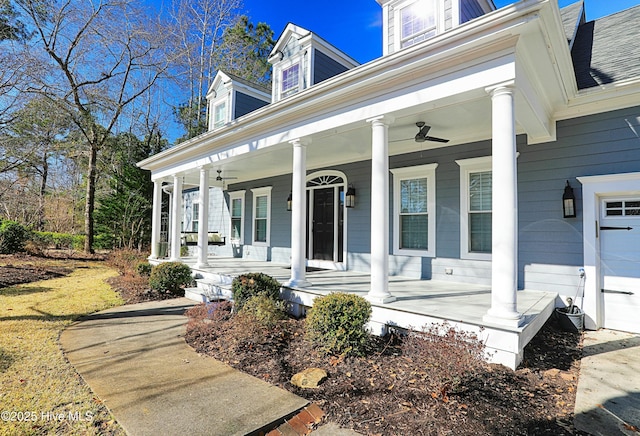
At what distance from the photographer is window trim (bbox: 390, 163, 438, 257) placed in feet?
20.8

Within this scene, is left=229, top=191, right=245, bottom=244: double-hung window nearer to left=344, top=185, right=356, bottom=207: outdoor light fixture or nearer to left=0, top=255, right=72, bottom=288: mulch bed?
left=344, top=185, right=356, bottom=207: outdoor light fixture

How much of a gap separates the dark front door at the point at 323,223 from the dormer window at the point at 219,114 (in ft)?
12.9

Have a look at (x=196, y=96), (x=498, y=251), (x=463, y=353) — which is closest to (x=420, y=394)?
(x=463, y=353)

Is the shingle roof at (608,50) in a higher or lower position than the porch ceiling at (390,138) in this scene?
higher

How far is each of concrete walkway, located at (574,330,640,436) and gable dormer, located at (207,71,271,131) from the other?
910cm

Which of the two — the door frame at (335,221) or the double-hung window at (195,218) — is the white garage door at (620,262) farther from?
the double-hung window at (195,218)

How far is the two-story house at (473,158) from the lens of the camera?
11.3 feet

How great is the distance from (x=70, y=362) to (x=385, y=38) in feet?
22.0

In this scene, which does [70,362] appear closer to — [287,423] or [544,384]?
[287,423]

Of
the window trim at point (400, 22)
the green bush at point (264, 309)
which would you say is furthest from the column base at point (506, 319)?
the window trim at point (400, 22)

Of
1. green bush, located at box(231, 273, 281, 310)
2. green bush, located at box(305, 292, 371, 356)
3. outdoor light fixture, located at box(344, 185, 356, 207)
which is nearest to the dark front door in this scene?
A: outdoor light fixture, located at box(344, 185, 356, 207)

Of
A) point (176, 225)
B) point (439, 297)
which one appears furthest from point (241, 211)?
point (439, 297)

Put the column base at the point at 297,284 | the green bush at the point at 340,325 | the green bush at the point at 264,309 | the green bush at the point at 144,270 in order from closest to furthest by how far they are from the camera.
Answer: the green bush at the point at 340,325 < the green bush at the point at 264,309 < the column base at the point at 297,284 < the green bush at the point at 144,270

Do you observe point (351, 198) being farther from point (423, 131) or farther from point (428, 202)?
point (423, 131)
